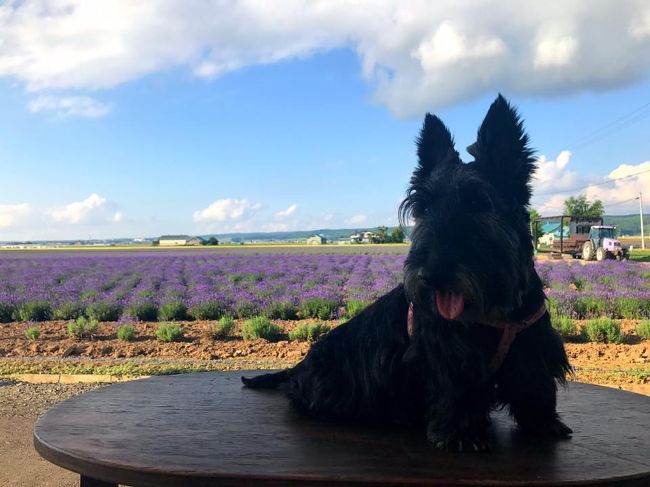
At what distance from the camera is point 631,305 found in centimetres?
1280

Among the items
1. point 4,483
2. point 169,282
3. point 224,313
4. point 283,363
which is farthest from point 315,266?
point 4,483

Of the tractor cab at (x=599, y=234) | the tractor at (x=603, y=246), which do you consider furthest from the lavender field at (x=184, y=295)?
the tractor cab at (x=599, y=234)

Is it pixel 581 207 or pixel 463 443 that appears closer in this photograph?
pixel 463 443

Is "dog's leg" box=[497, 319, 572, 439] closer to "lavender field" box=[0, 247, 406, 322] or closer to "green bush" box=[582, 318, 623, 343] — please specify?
"green bush" box=[582, 318, 623, 343]

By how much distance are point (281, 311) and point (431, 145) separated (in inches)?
455

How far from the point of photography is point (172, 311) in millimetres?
13922

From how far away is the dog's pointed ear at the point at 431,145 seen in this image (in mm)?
2629

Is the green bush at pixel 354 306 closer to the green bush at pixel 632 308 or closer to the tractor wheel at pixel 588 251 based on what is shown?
the green bush at pixel 632 308

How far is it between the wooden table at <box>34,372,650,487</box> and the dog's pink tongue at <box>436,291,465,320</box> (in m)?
0.59

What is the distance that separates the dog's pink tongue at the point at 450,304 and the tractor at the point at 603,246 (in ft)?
107

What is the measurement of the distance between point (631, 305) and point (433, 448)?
12.5 metres

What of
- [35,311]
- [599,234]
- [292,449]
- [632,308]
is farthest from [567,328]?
[599,234]

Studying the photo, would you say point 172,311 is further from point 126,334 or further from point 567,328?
point 567,328

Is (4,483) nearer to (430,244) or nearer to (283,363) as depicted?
(283,363)
